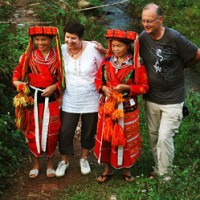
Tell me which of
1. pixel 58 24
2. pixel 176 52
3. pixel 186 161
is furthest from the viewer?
pixel 58 24

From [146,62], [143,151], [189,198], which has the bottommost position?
[143,151]

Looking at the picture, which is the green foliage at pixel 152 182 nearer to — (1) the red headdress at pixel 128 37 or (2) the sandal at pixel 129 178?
(2) the sandal at pixel 129 178

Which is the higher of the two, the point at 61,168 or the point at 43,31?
the point at 43,31

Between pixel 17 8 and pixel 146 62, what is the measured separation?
7.13 meters

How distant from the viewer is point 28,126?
180 inches

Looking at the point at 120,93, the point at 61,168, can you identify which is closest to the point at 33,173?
the point at 61,168

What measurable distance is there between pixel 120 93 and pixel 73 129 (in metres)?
0.83

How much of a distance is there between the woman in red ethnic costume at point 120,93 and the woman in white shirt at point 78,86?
0.15 meters

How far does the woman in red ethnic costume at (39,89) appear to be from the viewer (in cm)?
433

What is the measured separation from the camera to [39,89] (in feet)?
14.6

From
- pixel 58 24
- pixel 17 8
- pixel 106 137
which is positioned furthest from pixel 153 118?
pixel 17 8

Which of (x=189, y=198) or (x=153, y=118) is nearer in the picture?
(x=189, y=198)

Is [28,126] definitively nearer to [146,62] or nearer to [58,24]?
[146,62]

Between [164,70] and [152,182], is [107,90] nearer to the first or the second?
[164,70]
